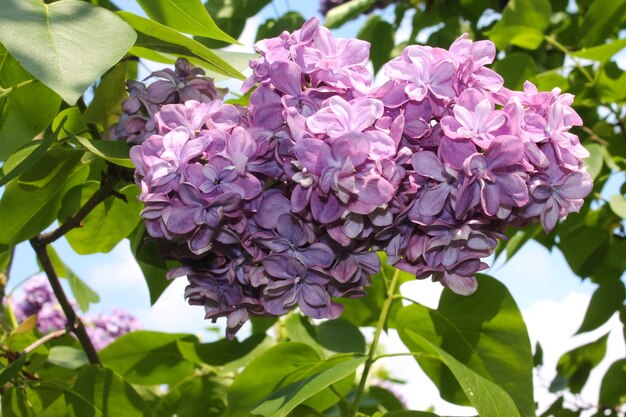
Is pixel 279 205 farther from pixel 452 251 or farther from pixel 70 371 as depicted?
pixel 70 371

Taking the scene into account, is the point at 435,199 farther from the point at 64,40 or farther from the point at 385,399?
the point at 385,399

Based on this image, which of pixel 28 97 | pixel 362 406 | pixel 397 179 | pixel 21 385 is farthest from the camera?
pixel 362 406

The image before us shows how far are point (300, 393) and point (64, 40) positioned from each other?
0.39 metres

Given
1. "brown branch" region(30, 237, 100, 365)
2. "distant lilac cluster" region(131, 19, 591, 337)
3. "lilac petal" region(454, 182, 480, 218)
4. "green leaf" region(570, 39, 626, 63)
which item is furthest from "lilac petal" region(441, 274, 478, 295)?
"green leaf" region(570, 39, 626, 63)

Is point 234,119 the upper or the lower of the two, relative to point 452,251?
upper

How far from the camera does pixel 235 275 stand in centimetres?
83

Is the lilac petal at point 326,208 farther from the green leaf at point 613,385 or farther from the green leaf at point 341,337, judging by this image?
the green leaf at point 613,385

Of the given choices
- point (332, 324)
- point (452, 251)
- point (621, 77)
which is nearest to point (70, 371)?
point (332, 324)

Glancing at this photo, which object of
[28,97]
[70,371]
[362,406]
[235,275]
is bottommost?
[362,406]

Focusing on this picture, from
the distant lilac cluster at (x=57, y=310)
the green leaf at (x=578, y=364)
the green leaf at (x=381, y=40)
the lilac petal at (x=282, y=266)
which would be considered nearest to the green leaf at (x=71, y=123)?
the lilac petal at (x=282, y=266)

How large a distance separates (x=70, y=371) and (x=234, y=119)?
0.89 metres

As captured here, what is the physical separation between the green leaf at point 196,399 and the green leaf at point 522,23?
875 mm

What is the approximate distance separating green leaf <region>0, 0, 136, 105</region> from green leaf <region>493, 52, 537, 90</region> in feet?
2.84

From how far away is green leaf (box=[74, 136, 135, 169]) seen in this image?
0.88m
